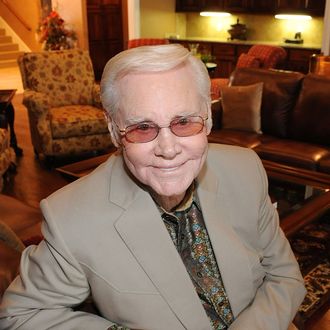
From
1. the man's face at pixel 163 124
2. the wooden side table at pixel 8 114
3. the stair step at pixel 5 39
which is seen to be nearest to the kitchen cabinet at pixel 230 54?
the wooden side table at pixel 8 114

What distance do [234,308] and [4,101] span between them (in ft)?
12.5

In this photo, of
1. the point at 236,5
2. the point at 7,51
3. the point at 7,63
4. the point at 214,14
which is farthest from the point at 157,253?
the point at 7,51

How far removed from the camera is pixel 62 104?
4871mm

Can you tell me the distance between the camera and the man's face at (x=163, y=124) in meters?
0.97

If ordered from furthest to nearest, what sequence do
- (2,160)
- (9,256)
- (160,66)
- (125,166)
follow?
1. (2,160)
2. (9,256)
3. (125,166)
4. (160,66)

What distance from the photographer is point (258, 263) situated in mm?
1193

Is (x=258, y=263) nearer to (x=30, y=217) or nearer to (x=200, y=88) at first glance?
(x=200, y=88)

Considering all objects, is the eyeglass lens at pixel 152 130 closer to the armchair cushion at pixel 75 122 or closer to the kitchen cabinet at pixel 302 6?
the armchair cushion at pixel 75 122

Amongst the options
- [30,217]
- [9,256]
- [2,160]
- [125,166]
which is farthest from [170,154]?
[2,160]

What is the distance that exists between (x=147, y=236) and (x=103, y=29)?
8414 mm

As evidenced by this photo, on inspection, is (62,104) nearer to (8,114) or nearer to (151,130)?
(8,114)

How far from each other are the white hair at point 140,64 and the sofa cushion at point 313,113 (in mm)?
2917

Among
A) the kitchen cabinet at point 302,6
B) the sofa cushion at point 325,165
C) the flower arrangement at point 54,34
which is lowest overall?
the sofa cushion at point 325,165

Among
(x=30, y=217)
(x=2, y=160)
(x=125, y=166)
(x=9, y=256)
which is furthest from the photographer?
(x=2, y=160)
